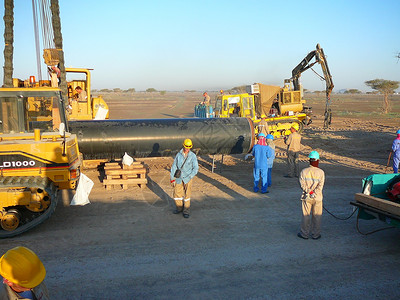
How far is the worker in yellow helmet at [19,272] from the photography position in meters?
2.44

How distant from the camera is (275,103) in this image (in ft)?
64.1

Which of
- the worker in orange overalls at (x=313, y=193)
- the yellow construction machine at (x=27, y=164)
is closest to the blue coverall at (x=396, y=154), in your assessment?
the worker in orange overalls at (x=313, y=193)

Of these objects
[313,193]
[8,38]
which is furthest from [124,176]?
[8,38]

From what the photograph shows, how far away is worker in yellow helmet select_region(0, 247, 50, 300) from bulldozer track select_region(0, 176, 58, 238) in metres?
3.97

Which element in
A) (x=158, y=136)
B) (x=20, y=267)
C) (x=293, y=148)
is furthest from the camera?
(x=293, y=148)

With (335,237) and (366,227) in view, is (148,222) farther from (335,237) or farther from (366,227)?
(366,227)

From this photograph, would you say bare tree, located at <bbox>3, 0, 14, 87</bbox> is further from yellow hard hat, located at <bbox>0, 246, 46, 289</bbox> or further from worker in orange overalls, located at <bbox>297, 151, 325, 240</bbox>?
yellow hard hat, located at <bbox>0, 246, 46, 289</bbox>

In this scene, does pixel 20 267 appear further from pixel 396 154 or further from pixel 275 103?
pixel 275 103

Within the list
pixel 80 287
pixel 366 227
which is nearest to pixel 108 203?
pixel 80 287

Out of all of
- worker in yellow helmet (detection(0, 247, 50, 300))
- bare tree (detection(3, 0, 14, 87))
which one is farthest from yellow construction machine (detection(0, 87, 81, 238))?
bare tree (detection(3, 0, 14, 87))

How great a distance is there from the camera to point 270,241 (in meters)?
6.42

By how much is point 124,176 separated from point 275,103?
1231 centimetres

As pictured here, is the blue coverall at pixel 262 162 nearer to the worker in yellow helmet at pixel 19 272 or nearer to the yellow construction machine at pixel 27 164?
the yellow construction machine at pixel 27 164

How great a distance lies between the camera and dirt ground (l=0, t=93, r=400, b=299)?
4910 millimetres
